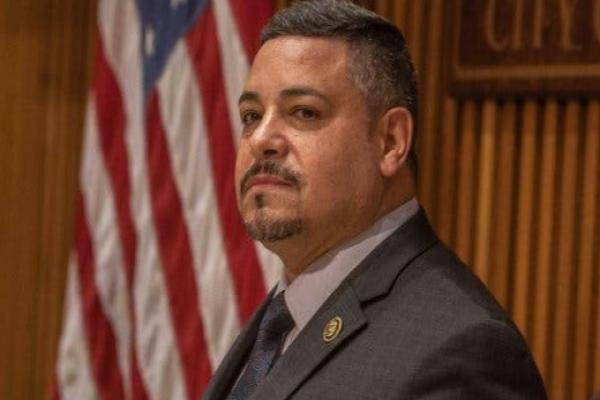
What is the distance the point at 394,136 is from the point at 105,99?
146 cm

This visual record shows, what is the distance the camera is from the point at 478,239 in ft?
8.68

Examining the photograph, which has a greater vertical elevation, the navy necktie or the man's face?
the man's face

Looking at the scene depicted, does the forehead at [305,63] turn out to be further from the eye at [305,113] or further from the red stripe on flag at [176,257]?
the red stripe on flag at [176,257]

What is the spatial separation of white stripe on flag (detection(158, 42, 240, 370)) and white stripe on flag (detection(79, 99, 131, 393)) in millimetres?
214

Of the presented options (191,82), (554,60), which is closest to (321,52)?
(554,60)

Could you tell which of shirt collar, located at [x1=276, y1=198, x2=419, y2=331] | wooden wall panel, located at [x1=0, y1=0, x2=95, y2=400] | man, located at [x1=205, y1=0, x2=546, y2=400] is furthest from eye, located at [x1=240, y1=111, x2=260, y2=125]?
wooden wall panel, located at [x1=0, y1=0, x2=95, y2=400]

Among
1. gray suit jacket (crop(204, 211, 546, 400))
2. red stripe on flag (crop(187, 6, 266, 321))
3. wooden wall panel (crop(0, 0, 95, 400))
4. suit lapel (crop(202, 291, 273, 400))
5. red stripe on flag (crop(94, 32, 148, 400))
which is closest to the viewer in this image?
gray suit jacket (crop(204, 211, 546, 400))

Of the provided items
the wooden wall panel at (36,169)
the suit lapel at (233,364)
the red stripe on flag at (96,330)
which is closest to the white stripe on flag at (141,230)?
the red stripe on flag at (96,330)

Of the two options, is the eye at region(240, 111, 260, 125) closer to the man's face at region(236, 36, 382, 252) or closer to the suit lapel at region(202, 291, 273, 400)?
the man's face at region(236, 36, 382, 252)

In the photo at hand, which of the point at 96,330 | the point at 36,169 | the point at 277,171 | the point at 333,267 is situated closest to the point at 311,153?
the point at 277,171

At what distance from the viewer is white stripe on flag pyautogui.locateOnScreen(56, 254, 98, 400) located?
2.94 meters

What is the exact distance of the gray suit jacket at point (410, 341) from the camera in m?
1.31

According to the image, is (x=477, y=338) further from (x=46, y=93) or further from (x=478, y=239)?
(x=46, y=93)

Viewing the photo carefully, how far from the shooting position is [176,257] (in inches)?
109
